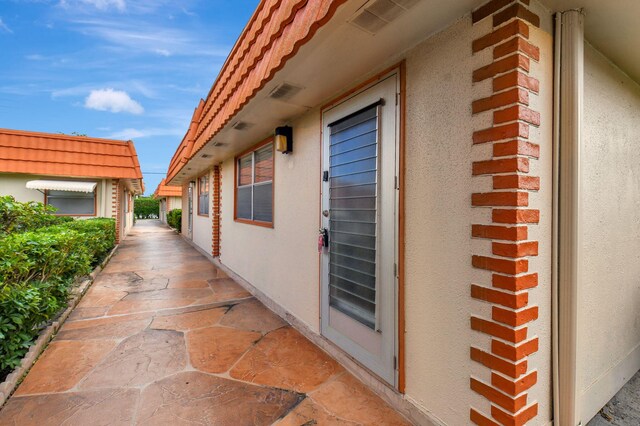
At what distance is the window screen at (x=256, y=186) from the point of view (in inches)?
186

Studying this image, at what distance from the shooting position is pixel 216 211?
8.18 m

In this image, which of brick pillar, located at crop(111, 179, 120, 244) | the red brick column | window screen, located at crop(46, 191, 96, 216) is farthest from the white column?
window screen, located at crop(46, 191, 96, 216)

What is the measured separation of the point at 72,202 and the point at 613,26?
13993 mm

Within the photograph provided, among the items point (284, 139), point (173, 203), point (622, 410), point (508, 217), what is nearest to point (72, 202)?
point (284, 139)

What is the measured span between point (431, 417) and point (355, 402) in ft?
1.97

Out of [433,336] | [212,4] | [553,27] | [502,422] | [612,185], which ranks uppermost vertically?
[212,4]

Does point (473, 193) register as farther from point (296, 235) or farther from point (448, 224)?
point (296, 235)

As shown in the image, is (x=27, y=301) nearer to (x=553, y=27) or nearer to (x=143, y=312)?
(x=143, y=312)

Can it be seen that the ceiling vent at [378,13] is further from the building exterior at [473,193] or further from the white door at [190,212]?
the white door at [190,212]

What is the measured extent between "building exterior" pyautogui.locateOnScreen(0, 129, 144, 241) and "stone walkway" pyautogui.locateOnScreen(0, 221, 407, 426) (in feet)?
25.0

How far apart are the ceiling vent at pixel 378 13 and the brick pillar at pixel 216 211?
22.2ft

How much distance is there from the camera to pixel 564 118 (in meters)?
1.72

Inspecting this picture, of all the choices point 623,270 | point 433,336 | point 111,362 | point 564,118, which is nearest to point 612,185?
point 623,270

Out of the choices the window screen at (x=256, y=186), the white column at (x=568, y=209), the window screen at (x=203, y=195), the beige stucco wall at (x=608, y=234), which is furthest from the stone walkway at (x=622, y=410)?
the window screen at (x=203, y=195)
